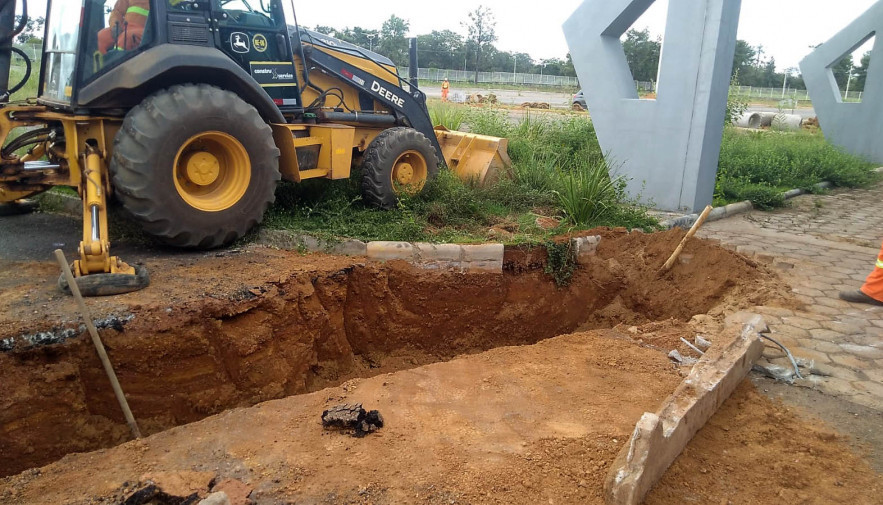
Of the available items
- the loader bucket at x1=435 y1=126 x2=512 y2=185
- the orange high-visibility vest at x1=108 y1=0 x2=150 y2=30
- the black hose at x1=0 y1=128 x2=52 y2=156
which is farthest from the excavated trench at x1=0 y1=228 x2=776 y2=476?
the black hose at x1=0 y1=128 x2=52 y2=156

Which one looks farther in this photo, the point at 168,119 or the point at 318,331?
the point at 318,331

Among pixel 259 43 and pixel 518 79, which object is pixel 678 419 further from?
pixel 518 79

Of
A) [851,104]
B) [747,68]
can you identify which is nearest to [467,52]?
[747,68]

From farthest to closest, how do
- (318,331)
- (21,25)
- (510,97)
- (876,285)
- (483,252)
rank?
(510,97), (483,252), (876,285), (21,25), (318,331)

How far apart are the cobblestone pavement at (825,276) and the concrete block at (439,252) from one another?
2.77 meters

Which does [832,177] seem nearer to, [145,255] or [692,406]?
[692,406]

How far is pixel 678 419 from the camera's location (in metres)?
3.22

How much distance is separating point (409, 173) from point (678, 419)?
477 centimetres

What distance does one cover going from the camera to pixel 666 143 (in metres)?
8.65

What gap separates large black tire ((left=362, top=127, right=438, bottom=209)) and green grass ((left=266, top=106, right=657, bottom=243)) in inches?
6.6

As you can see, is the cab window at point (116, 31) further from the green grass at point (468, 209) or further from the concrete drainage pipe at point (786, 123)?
the concrete drainage pipe at point (786, 123)

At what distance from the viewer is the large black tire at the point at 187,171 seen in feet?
15.9

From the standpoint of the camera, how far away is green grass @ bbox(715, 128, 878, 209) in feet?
32.5

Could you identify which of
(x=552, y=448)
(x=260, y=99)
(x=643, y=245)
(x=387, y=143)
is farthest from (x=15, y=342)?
(x=643, y=245)
